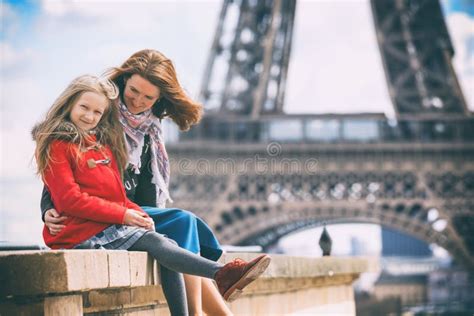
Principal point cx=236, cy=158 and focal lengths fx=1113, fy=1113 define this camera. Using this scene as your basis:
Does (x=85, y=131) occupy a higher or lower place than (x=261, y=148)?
lower

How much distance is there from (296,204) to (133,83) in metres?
30.1

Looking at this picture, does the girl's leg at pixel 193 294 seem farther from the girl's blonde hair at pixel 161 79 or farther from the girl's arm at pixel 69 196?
the girl's blonde hair at pixel 161 79

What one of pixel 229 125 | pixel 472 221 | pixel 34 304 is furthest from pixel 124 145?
pixel 472 221

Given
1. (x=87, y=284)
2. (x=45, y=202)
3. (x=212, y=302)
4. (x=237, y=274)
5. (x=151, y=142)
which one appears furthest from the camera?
(x=151, y=142)

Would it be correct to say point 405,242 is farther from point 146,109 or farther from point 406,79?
point 146,109

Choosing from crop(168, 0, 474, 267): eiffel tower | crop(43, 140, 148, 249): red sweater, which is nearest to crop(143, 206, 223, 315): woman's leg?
crop(43, 140, 148, 249): red sweater

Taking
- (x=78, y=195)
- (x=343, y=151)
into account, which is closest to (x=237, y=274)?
(x=78, y=195)

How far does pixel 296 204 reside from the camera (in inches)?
1404

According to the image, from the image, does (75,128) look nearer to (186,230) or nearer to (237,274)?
(186,230)

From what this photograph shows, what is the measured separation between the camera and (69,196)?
200 inches

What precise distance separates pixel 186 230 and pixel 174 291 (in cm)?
40

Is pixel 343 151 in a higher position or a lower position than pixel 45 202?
higher

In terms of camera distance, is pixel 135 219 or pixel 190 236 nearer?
pixel 135 219

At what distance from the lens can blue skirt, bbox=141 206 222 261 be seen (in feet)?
17.8
